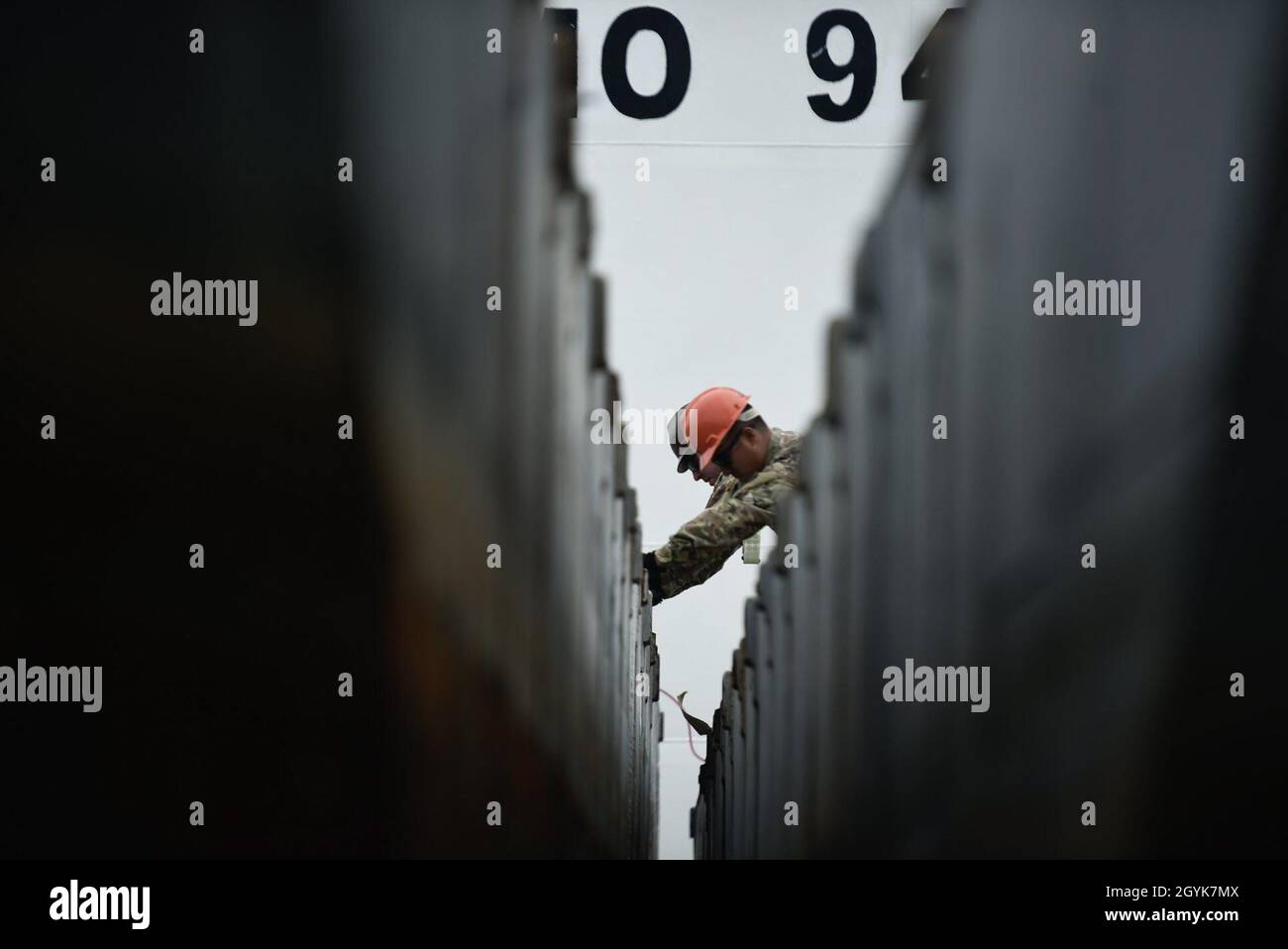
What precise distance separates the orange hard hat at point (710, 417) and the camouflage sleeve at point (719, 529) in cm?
14

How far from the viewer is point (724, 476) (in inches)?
111

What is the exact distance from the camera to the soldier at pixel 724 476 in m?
2.76

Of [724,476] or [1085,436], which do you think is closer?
[1085,436]

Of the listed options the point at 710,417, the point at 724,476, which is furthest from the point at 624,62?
the point at 724,476

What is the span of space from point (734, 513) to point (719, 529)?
0.05 metres

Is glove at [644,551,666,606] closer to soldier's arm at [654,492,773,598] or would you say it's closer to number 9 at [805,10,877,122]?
soldier's arm at [654,492,773,598]

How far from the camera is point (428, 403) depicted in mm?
2525

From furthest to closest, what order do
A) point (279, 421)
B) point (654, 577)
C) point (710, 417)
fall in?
point (654, 577)
point (710, 417)
point (279, 421)

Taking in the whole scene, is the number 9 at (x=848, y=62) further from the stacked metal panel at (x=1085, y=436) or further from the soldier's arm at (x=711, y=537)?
the soldier's arm at (x=711, y=537)

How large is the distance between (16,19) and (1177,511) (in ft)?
9.47

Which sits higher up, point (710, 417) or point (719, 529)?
point (710, 417)

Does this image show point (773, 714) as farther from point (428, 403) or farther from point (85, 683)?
point (85, 683)

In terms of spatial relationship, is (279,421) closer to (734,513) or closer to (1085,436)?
(734,513)
